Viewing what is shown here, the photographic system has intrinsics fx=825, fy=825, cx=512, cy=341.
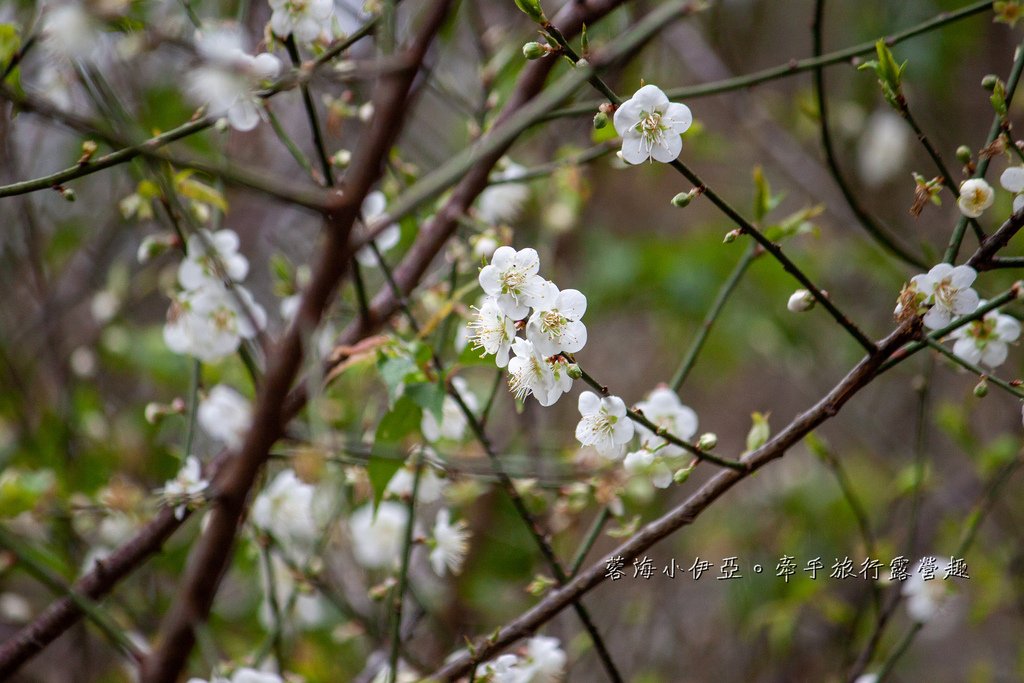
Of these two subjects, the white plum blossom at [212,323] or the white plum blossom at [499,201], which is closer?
the white plum blossom at [212,323]

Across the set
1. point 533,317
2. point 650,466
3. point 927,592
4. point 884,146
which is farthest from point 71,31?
point 884,146

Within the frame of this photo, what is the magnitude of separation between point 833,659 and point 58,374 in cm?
Answer: 302

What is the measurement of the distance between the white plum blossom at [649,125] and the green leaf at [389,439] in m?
0.51

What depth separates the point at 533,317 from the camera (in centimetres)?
106

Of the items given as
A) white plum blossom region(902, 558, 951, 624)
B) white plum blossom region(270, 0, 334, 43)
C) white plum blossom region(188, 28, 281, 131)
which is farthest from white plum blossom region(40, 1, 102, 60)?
white plum blossom region(902, 558, 951, 624)

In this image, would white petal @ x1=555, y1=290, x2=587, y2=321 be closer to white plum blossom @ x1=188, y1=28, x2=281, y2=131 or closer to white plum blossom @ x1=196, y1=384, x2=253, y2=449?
white plum blossom @ x1=188, y1=28, x2=281, y2=131

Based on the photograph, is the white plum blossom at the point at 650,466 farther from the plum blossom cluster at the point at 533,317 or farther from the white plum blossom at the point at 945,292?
the white plum blossom at the point at 945,292

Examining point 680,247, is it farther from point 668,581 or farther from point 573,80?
point 573,80

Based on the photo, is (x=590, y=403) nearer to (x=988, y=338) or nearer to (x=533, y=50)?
(x=533, y=50)

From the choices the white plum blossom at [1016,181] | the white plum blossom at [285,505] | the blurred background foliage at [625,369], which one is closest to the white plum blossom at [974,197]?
the white plum blossom at [1016,181]

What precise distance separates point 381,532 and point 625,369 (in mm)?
2513

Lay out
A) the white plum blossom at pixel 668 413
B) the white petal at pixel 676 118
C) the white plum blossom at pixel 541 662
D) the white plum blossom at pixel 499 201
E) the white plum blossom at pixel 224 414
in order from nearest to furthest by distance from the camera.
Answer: the white petal at pixel 676 118, the white plum blossom at pixel 541 662, the white plum blossom at pixel 668 413, the white plum blossom at pixel 224 414, the white plum blossom at pixel 499 201

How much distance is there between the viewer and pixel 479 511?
9.95ft

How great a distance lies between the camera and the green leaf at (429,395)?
124 centimetres
